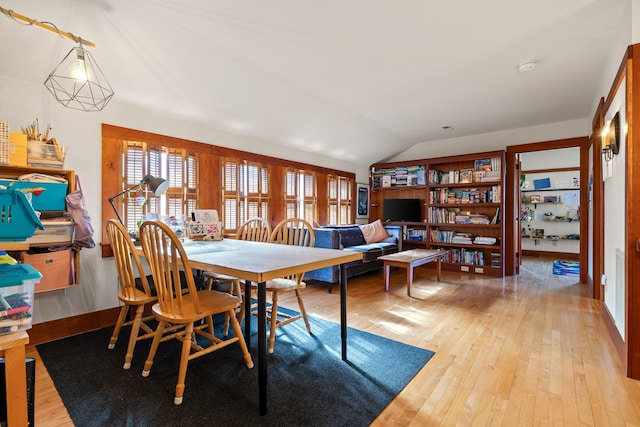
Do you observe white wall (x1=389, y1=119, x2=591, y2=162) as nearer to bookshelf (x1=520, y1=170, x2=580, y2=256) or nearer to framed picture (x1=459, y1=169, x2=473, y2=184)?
framed picture (x1=459, y1=169, x2=473, y2=184)

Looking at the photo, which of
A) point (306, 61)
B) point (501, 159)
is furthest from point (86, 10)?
point (501, 159)

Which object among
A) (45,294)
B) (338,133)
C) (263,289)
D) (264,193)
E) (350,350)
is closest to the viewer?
(263,289)

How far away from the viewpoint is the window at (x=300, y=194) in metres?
4.63

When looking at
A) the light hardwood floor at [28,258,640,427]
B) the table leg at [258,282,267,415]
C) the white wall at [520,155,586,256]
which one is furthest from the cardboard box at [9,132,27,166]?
the white wall at [520,155,586,256]

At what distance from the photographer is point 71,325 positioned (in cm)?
258

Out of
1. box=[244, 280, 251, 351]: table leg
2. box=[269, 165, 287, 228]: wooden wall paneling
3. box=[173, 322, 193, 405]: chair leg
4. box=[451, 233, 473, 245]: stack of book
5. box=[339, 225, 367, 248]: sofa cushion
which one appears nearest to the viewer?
box=[173, 322, 193, 405]: chair leg

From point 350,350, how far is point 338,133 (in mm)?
3254

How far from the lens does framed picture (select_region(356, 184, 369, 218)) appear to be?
610 centimetres

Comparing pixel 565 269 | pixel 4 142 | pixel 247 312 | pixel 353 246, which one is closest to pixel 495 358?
pixel 247 312

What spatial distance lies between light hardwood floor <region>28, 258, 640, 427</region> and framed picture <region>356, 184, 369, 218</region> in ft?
7.59

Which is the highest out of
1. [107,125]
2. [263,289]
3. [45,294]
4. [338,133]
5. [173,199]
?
[338,133]

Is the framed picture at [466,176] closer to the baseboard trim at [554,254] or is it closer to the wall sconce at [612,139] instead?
the wall sconce at [612,139]

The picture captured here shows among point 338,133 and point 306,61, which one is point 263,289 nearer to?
point 306,61

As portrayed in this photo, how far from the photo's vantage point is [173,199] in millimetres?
3279
